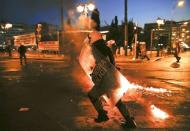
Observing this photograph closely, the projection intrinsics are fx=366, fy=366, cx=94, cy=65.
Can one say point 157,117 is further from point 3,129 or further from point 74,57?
point 74,57

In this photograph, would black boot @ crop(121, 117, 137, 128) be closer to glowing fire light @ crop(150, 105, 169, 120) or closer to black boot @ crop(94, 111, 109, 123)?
black boot @ crop(94, 111, 109, 123)

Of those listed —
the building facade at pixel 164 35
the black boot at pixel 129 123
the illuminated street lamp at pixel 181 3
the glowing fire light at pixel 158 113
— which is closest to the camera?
the black boot at pixel 129 123

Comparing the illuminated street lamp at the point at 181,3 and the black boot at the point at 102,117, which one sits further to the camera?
the illuminated street lamp at the point at 181,3

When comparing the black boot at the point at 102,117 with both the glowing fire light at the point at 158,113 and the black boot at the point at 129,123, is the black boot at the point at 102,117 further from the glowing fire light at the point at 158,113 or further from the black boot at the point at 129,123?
the glowing fire light at the point at 158,113

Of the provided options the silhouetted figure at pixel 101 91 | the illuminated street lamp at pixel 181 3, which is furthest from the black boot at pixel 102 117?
the illuminated street lamp at pixel 181 3

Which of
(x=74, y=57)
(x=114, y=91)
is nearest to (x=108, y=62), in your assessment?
(x=114, y=91)

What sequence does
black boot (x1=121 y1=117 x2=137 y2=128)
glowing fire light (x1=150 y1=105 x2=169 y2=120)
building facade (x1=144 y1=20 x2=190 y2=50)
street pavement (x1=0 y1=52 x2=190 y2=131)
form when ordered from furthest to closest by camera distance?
building facade (x1=144 y1=20 x2=190 y2=50)
glowing fire light (x1=150 y1=105 x2=169 y2=120)
street pavement (x1=0 y1=52 x2=190 y2=131)
black boot (x1=121 y1=117 x2=137 y2=128)

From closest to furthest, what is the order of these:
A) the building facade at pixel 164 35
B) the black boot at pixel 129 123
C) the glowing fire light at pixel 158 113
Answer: the black boot at pixel 129 123
the glowing fire light at pixel 158 113
the building facade at pixel 164 35

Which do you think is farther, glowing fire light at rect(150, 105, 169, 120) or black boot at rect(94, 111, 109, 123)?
glowing fire light at rect(150, 105, 169, 120)

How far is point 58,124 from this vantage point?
7035 millimetres

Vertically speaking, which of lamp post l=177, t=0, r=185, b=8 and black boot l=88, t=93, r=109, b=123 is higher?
lamp post l=177, t=0, r=185, b=8

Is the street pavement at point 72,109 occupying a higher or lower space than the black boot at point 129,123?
lower

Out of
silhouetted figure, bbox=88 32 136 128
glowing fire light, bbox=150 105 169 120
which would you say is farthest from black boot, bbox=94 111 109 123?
glowing fire light, bbox=150 105 169 120

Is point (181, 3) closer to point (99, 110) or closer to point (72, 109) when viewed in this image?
point (72, 109)
